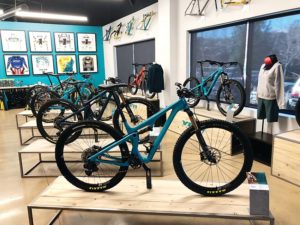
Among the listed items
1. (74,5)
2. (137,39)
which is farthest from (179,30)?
(74,5)

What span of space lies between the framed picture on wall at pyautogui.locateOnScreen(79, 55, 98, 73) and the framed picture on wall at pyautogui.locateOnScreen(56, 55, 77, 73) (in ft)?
0.88

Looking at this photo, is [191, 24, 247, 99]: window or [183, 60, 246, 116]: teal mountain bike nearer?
[183, 60, 246, 116]: teal mountain bike

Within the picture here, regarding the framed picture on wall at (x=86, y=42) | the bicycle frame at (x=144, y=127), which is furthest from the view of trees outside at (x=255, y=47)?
the framed picture on wall at (x=86, y=42)

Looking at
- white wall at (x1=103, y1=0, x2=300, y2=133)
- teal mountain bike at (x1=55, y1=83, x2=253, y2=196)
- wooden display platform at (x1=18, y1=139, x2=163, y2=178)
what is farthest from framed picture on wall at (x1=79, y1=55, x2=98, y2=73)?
teal mountain bike at (x1=55, y1=83, x2=253, y2=196)

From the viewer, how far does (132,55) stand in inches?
303

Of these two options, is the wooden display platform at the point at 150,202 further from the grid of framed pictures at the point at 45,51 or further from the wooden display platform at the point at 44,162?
the grid of framed pictures at the point at 45,51

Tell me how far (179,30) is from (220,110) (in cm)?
216

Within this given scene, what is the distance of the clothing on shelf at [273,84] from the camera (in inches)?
123

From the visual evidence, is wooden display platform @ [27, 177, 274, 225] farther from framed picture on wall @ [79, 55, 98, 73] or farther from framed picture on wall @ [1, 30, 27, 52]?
framed picture on wall @ [79, 55, 98, 73]

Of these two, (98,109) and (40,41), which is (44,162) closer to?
(98,109)

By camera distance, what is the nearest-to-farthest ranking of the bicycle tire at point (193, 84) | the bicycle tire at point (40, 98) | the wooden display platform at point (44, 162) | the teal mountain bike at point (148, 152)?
the teal mountain bike at point (148, 152), the wooden display platform at point (44, 162), the bicycle tire at point (40, 98), the bicycle tire at point (193, 84)

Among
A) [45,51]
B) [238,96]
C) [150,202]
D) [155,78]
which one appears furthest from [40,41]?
[150,202]

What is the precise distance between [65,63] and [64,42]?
0.76 m

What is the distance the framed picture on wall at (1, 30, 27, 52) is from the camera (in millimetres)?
7992
